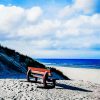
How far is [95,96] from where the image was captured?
15.2 m

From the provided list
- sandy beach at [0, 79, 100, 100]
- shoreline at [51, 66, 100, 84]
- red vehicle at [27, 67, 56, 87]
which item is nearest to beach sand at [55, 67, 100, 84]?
shoreline at [51, 66, 100, 84]

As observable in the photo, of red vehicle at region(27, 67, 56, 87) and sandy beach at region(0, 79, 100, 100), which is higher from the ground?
red vehicle at region(27, 67, 56, 87)

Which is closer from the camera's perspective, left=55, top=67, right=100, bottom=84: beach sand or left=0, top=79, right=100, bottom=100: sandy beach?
left=0, top=79, right=100, bottom=100: sandy beach

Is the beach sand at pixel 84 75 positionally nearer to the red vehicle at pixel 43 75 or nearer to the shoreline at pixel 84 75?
the shoreline at pixel 84 75

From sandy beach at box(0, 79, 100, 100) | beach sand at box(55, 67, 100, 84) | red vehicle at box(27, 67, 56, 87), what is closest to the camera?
sandy beach at box(0, 79, 100, 100)

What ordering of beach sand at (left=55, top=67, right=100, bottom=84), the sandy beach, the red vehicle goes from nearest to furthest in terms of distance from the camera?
the sandy beach, the red vehicle, beach sand at (left=55, top=67, right=100, bottom=84)

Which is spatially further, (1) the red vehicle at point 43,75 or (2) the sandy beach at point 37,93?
A: (1) the red vehicle at point 43,75

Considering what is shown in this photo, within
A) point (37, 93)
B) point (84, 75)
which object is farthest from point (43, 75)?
point (84, 75)

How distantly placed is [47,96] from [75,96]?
1392 mm

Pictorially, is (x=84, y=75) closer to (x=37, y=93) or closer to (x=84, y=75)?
(x=84, y=75)

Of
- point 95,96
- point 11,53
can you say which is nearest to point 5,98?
point 95,96

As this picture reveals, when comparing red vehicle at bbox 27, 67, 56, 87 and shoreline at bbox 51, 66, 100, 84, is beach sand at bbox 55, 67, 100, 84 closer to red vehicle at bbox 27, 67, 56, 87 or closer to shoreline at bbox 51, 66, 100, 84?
shoreline at bbox 51, 66, 100, 84

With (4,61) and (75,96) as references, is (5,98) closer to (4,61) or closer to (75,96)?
(75,96)

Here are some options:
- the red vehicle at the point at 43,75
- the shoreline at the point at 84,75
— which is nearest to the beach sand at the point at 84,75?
the shoreline at the point at 84,75
